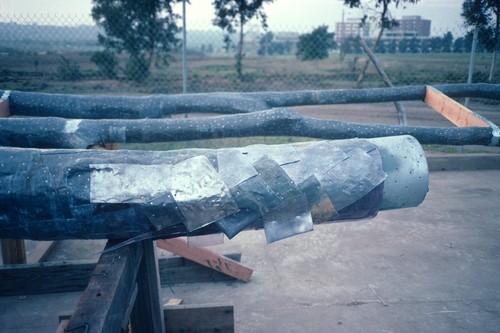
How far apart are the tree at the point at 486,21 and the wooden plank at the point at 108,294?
720 centimetres

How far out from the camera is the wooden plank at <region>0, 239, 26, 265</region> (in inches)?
123

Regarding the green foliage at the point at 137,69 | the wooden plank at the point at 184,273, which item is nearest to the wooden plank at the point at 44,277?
the wooden plank at the point at 184,273

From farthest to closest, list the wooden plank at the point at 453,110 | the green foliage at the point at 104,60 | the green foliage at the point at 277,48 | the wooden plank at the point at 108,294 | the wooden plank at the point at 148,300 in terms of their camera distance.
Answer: the green foliage at the point at 277,48 → the green foliage at the point at 104,60 → the wooden plank at the point at 453,110 → the wooden plank at the point at 148,300 → the wooden plank at the point at 108,294

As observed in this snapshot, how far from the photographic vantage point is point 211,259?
3.22 meters

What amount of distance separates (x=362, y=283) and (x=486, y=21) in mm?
6087

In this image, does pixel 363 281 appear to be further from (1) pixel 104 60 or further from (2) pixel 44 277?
(1) pixel 104 60

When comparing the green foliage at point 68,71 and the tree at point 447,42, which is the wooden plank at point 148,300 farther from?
the green foliage at point 68,71

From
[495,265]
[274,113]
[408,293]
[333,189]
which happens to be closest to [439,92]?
[274,113]

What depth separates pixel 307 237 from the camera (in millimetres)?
4062

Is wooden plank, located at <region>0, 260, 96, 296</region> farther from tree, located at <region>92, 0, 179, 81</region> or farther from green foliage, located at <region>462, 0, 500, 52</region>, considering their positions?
tree, located at <region>92, 0, 179, 81</region>

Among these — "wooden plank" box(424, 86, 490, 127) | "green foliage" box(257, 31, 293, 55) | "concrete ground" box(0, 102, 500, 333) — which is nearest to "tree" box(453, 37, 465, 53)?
"concrete ground" box(0, 102, 500, 333)

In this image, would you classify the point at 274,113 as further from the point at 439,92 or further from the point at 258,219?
the point at 439,92

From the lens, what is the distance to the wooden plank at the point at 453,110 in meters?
2.00

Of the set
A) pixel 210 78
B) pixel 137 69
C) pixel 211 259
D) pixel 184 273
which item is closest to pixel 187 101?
pixel 211 259
